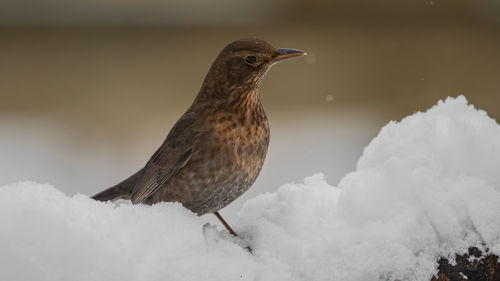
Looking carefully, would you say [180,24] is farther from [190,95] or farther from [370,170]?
[370,170]

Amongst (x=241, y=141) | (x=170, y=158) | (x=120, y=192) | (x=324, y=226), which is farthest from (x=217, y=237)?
(x=120, y=192)

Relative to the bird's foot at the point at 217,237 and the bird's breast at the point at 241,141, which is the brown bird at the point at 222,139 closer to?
the bird's breast at the point at 241,141

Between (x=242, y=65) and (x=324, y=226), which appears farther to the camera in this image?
(x=242, y=65)

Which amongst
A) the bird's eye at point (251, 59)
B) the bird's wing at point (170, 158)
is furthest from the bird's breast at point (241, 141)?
the bird's eye at point (251, 59)

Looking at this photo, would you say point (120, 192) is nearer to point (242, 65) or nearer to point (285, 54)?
point (242, 65)

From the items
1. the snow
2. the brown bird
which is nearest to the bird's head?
the brown bird

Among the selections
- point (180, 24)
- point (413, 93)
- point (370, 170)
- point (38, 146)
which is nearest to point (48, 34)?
point (180, 24)
